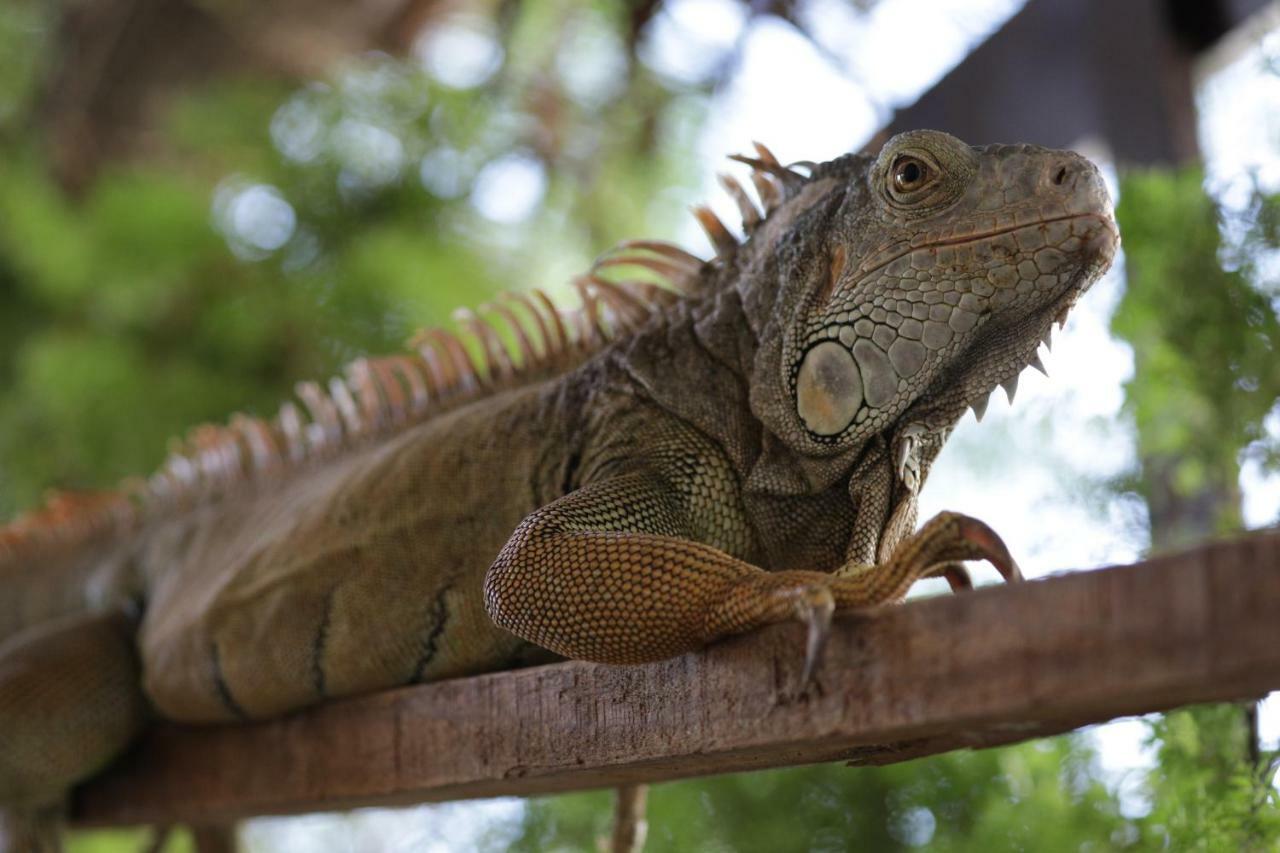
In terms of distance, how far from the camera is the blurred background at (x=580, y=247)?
2.21m

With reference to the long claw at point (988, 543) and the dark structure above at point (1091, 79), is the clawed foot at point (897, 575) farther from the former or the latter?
the dark structure above at point (1091, 79)

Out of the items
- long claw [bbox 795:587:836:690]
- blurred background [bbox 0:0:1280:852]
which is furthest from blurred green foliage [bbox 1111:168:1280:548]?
long claw [bbox 795:587:836:690]

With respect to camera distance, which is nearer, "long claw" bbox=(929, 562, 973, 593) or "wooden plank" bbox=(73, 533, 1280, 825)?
"wooden plank" bbox=(73, 533, 1280, 825)

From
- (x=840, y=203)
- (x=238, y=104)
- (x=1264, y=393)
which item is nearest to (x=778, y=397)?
(x=840, y=203)

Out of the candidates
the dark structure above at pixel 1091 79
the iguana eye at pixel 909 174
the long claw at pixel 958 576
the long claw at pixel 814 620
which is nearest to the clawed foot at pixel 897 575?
the long claw at pixel 814 620

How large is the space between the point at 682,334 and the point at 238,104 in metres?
4.12

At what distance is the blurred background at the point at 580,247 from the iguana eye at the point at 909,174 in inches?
11.9

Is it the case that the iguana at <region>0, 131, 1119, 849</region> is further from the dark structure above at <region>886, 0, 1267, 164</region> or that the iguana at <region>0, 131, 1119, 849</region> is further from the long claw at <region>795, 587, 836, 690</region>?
the dark structure above at <region>886, 0, 1267, 164</region>

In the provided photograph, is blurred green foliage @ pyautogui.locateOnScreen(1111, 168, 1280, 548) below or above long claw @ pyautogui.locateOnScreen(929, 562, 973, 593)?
above

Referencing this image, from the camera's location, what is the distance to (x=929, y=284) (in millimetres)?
1545

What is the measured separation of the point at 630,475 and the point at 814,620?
535mm

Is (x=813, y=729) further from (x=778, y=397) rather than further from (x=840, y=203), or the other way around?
(x=840, y=203)

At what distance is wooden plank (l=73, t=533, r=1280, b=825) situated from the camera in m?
1.02

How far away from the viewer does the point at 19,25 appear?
22.3 feet
